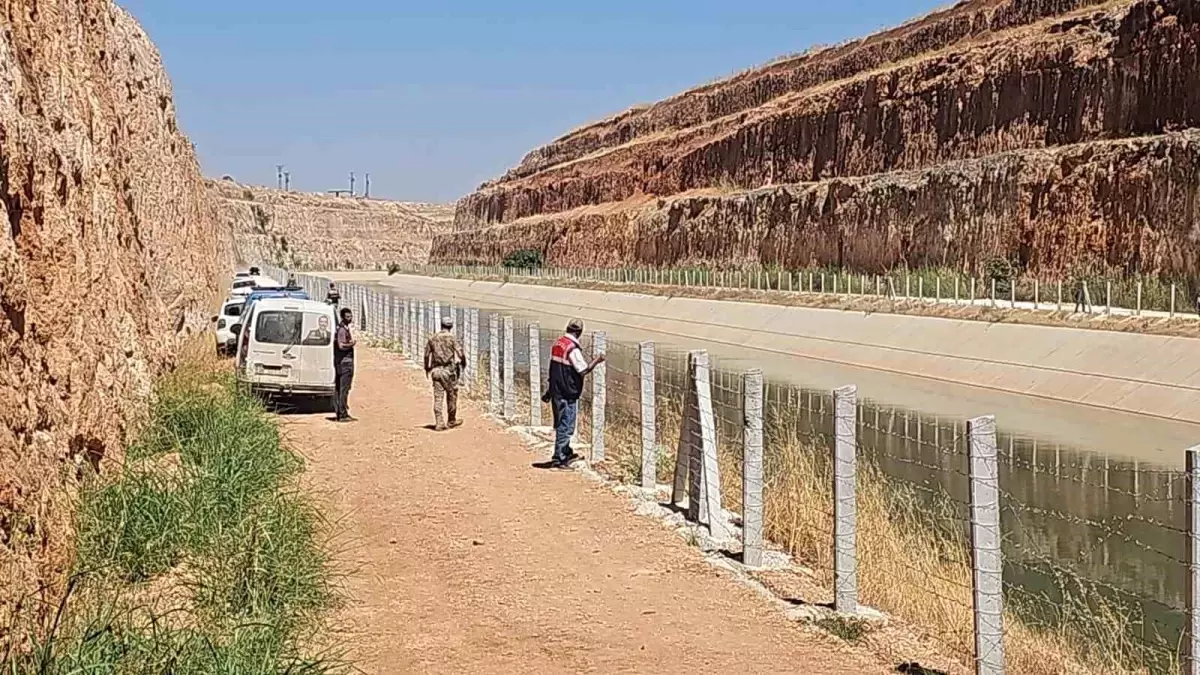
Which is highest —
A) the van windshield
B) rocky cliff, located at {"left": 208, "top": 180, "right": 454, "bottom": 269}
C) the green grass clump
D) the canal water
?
rocky cliff, located at {"left": 208, "top": 180, "right": 454, "bottom": 269}

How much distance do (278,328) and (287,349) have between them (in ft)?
1.12

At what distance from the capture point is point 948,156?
201 feet

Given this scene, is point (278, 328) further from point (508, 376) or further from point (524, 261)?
point (524, 261)

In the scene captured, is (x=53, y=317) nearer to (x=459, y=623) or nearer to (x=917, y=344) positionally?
(x=459, y=623)

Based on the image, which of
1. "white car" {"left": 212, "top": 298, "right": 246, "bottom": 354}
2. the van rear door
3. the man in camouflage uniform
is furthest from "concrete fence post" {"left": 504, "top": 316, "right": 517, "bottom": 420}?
"white car" {"left": 212, "top": 298, "right": 246, "bottom": 354}

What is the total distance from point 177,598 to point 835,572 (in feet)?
14.4

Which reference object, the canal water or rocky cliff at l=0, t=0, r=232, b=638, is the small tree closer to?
the canal water

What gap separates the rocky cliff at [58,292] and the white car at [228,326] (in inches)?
349

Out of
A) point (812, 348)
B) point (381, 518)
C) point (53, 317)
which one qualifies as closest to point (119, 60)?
point (381, 518)

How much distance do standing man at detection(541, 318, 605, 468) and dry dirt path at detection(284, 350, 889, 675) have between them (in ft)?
1.77

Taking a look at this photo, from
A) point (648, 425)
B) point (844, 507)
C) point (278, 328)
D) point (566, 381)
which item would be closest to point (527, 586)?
point (844, 507)

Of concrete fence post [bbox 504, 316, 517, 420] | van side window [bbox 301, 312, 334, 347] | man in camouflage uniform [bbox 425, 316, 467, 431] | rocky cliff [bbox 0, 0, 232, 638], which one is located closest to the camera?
rocky cliff [bbox 0, 0, 232, 638]

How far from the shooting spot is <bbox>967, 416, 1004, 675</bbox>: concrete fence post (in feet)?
24.9

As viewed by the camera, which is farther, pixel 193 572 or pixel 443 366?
pixel 443 366
